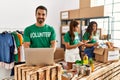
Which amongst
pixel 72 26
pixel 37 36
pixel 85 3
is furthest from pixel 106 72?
pixel 85 3

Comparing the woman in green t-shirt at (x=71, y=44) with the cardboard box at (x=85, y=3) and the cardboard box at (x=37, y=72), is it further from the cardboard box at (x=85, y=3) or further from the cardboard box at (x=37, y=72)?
the cardboard box at (x=85, y=3)

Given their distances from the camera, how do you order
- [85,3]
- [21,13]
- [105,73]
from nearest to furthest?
[105,73] < [21,13] < [85,3]

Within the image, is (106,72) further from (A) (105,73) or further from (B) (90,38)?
(B) (90,38)

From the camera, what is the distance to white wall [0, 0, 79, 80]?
3539 mm

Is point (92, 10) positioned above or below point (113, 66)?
above

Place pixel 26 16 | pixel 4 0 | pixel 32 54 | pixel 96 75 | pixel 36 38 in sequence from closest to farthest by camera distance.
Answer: pixel 32 54
pixel 36 38
pixel 96 75
pixel 4 0
pixel 26 16

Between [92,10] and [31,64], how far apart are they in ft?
9.88

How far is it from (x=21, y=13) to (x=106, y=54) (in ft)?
7.93

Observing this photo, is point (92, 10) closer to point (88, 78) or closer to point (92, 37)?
point (92, 37)

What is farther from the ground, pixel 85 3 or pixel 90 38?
pixel 85 3

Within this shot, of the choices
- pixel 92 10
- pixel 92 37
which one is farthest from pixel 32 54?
pixel 92 10

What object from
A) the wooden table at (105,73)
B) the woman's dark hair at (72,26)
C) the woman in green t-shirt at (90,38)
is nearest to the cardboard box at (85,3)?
the woman in green t-shirt at (90,38)

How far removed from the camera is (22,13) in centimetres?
392

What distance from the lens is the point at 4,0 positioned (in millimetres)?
3502
